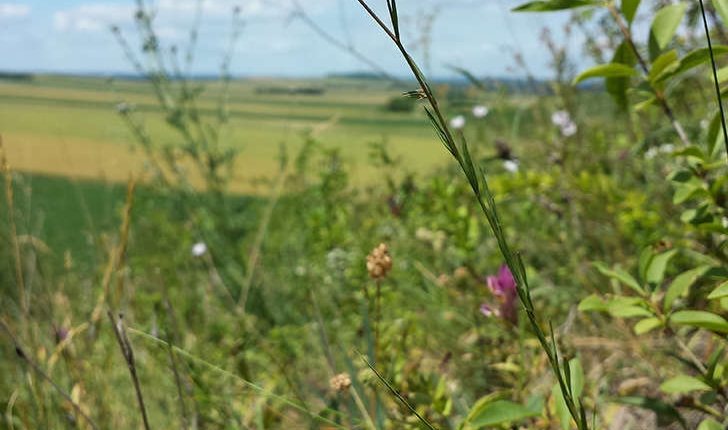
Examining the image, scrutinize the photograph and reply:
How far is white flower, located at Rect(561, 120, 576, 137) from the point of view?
2.11m

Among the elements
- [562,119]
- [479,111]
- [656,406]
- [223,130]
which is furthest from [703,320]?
[223,130]

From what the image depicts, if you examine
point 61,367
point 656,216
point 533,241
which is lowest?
point 61,367

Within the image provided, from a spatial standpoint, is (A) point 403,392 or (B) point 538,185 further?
(B) point 538,185

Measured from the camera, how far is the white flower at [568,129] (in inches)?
83.0

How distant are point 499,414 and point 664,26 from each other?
50 centimetres

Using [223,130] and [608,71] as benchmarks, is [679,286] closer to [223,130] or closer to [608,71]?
[608,71]

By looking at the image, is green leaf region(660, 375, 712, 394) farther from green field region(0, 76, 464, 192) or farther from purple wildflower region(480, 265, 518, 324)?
green field region(0, 76, 464, 192)

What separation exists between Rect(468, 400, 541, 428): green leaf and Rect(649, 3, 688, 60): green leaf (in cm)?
45

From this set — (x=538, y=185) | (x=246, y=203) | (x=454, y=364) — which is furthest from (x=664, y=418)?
(x=246, y=203)

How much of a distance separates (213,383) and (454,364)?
54 centimetres

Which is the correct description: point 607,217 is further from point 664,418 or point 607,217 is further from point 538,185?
point 664,418

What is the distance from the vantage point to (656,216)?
1.34 meters

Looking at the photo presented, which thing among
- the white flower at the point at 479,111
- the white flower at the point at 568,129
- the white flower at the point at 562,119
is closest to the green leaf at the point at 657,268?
the white flower at the point at 568,129

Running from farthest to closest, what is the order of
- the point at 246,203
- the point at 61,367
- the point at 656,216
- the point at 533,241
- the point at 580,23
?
the point at 246,203 < the point at 580,23 < the point at 533,241 < the point at 61,367 < the point at 656,216
